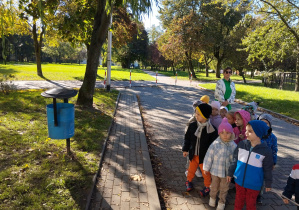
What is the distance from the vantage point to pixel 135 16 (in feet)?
14.2

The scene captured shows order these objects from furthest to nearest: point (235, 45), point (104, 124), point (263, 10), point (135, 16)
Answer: point (235, 45) → point (263, 10) → point (104, 124) → point (135, 16)

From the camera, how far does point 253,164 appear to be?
8.45 ft

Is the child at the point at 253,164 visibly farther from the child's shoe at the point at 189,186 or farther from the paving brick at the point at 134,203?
the paving brick at the point at 134,203

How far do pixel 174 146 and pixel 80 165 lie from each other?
99.8 inches

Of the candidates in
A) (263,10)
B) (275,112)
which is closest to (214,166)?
(275,112)

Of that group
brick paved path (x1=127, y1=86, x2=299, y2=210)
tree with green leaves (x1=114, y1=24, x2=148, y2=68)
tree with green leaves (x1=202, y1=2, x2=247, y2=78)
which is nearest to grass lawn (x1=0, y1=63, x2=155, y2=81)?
tree with green leaves (x1=202, y1=2, x2=247, y2=78)

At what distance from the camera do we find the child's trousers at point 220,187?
296 cm

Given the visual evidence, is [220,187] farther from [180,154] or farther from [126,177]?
[180,154]

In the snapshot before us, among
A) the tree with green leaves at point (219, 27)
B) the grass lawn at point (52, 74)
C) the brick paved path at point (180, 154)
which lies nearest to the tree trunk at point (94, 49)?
the brick paved path at point (180, 154)

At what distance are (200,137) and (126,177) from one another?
149 cm

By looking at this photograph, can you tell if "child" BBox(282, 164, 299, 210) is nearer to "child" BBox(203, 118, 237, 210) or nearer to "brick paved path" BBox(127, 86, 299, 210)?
"child" BBox(203, 118, 237, 210)

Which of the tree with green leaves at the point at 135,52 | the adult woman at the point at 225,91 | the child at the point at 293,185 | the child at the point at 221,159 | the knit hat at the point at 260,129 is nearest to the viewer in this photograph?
the child at the point at 293,185

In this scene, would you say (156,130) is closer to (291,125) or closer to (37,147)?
(37,147)

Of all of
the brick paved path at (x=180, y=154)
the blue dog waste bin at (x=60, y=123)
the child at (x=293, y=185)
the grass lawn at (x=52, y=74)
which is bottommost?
the brick paved path at (x=180, y=154)
